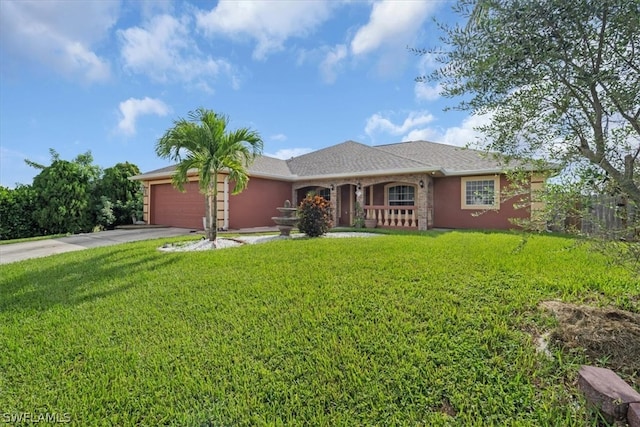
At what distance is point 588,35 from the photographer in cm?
264

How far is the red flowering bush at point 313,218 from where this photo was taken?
1020 centimetres

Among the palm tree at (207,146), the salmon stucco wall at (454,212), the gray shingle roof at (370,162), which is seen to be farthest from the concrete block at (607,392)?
the salmon stucco wall at (454,212)

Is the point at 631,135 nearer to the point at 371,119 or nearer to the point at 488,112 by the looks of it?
the point at 488,112

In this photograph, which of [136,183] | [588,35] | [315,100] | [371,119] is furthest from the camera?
[136,183]

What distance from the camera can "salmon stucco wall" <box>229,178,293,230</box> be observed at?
1433 cm

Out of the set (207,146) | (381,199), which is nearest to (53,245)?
(207,146)

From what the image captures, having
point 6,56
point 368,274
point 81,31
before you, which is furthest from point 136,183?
point 368,274

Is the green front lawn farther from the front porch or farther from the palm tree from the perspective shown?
Answer: the front porch

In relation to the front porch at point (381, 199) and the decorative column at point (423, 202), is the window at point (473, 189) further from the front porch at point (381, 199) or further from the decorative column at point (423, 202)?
the decorative column at point (423, 202)

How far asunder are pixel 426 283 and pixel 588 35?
326cm

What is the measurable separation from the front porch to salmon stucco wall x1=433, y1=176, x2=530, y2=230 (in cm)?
53

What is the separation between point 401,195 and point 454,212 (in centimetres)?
263

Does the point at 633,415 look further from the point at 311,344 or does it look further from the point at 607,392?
the point at 311,344

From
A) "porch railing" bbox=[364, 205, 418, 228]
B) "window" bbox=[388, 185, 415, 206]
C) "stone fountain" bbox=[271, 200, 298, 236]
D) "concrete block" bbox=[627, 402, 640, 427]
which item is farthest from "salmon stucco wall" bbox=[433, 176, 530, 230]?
"concrete block" bbox=[627, 402, 640, 427]
